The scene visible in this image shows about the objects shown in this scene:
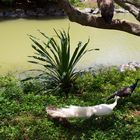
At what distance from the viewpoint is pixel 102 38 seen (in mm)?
12219

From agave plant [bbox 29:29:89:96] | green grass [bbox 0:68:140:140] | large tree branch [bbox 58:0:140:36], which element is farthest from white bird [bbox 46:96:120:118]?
agave plant [bbox 29:29:89:96]

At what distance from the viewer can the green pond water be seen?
9.78m

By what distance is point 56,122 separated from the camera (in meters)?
4.72

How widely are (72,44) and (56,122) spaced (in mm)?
6932

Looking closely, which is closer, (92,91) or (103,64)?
(92,91)

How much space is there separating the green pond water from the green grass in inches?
122

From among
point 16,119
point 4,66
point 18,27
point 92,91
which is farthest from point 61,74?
point 18,27

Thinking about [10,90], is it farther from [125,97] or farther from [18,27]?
[18,27]

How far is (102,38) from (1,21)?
354 cm

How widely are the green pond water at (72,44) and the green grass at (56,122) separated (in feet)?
10.1

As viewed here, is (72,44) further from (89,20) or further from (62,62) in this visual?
(89,20)

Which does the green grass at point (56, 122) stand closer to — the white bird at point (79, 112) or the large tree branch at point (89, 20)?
the white bird at point (79, 112)

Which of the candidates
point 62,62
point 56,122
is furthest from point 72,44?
point 56,122

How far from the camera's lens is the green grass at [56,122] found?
4.49 metres
